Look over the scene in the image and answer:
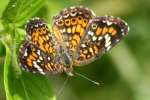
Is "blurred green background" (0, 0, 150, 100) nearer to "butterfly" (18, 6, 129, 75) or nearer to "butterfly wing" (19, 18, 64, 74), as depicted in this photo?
"butterfly" (18, 6, 129, 75)

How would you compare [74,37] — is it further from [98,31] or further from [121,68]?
[121,68]

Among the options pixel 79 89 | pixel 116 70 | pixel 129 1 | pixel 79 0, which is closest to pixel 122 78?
pixel 116 70

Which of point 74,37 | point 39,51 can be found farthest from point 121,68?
point 39,51

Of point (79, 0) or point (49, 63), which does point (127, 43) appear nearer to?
point (79, 0)

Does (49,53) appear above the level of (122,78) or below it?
above

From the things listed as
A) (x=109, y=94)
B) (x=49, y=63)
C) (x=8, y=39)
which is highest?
(x=8, y=39)
